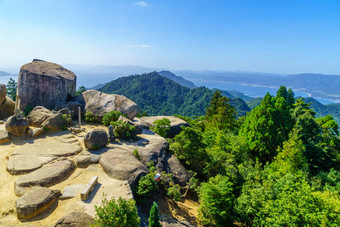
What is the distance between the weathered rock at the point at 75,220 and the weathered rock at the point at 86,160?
167 inches

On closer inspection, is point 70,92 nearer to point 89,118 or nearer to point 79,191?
point 89,118

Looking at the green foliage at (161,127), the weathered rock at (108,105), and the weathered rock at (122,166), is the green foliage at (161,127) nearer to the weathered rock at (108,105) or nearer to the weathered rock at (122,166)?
the weathered rock at (108,105)

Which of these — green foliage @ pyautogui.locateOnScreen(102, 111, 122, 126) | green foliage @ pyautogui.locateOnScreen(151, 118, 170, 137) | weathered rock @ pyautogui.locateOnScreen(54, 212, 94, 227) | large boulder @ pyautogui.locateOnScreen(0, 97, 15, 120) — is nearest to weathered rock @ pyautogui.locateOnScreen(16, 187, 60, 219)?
weathered rock @ pyautogui.locateOnScreen(54, 212, 94, 227)

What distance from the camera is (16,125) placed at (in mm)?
14047

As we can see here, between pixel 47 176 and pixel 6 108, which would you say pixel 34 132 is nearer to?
pixel 47 176

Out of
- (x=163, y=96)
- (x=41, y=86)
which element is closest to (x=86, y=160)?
(x=41, y=86)

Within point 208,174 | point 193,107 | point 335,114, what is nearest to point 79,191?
point 208,174

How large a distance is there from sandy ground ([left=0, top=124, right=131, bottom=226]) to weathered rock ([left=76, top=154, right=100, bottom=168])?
31 centimetres

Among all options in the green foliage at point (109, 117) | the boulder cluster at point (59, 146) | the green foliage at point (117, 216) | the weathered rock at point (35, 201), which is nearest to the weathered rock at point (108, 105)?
the boulder cluster at point (59, 146)

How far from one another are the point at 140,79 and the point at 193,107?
62.2 metres

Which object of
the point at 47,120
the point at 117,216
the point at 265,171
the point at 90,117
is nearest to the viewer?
the point at 117,216

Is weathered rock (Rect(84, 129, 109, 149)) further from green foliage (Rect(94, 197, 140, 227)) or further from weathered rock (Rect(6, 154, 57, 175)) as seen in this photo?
green foliage (Rect(94, 197, 140, 227))

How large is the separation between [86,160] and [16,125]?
701cm

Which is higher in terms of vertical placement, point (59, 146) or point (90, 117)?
point (90, 117)
